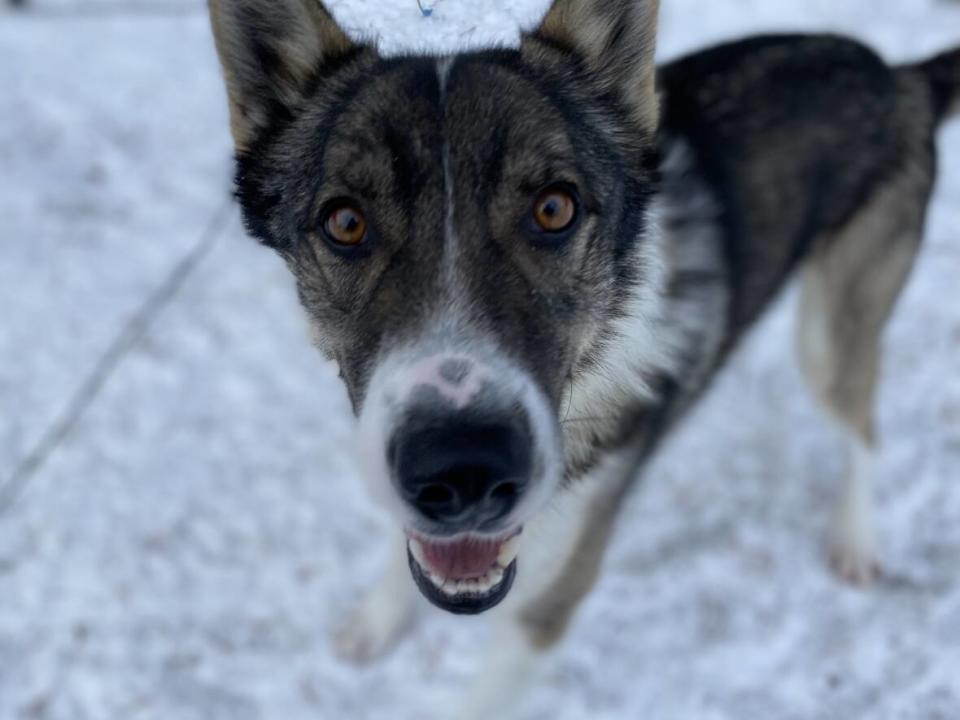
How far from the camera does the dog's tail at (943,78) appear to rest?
2.95 metres

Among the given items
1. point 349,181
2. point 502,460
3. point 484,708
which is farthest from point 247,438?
point 502,460

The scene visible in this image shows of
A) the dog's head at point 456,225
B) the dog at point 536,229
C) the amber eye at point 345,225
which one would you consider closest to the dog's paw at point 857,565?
the dog at point 536,229

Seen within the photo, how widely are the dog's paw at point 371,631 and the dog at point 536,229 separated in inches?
18.6

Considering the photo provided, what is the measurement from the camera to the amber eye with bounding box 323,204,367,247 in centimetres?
179

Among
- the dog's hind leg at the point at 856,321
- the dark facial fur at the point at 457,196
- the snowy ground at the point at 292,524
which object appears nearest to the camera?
the dark facial fur at the point at 457,196

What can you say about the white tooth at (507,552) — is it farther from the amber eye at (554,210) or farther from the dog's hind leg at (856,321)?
the dog's hind leg at (856,321)

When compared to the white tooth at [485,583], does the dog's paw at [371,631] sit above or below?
below

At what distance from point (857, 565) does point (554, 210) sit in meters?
2.24

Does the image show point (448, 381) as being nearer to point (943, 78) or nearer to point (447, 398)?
point (447, 398)

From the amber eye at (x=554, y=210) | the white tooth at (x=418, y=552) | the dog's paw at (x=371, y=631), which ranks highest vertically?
the amber eye at (x=554, y=210)

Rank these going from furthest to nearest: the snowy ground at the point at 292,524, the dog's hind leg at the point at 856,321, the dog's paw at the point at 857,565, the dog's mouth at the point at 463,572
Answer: the dog's paw at the point at 857,565, the snowy ground at the point at 292,524, the dog's hind leg at the point at 856,321, the dog's mouth at the point at 463,572

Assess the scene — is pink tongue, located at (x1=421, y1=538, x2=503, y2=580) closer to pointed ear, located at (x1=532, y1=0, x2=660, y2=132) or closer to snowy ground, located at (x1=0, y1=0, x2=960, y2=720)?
pointed ear, located at (x1=532, y1=0, x2=660, y2=132)

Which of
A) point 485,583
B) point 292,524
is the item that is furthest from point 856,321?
point 292,524

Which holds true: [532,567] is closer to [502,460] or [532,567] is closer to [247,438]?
[502,460]
